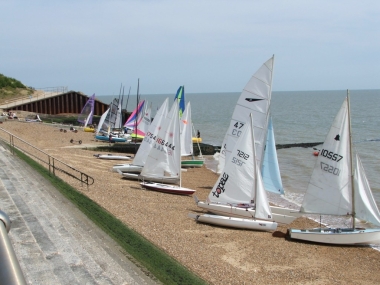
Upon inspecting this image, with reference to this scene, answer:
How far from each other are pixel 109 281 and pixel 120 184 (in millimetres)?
15424

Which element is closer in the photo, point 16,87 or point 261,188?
point 261,188

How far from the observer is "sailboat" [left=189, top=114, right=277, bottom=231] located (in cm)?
1919

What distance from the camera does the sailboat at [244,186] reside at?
1919 centimetres

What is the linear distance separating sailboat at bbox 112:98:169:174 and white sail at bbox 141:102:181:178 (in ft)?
4.74

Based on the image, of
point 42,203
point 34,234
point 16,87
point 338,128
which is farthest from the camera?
point 16,87

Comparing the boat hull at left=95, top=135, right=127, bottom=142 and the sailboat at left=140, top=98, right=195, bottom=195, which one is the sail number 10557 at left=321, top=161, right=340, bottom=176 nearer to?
the sailboat at left=140, top=98, right=195, bottom=195

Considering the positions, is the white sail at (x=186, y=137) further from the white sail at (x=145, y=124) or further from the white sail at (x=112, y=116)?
the white sail at (x=112, y=116)

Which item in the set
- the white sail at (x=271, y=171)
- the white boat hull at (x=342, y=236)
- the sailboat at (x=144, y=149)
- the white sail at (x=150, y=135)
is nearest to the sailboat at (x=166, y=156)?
the sailboat at (x=144, y=149)

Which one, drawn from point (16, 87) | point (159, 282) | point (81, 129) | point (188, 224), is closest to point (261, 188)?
point (188, 224)

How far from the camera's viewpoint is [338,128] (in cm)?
1788

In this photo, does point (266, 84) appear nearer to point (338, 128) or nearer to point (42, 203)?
point (338, 128)

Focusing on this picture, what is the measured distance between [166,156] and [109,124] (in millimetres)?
26617

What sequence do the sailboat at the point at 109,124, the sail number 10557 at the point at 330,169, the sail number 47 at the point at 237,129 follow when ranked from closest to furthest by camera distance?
the sail number 10557 at the point at 330,169 < the sail number 47 at the point at 237,129 < the sailboat at the point at 109,124

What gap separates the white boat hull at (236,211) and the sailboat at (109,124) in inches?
1137
